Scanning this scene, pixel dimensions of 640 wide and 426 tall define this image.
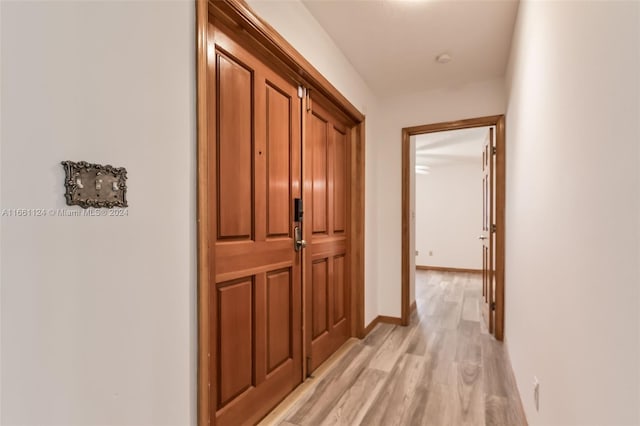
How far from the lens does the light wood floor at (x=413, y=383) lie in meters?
1.72

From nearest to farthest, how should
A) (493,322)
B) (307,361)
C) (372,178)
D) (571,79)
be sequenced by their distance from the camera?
(571,79) < (307,361) < (493,322) < (372,178)

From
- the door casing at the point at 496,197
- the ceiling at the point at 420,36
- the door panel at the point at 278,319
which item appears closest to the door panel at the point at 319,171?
the door panel at the point at 278,319

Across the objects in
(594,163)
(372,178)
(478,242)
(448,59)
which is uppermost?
(448,59)

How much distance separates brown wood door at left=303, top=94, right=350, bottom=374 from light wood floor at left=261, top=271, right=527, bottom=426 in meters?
0.22

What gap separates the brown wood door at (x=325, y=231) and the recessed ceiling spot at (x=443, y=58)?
91 centimetres

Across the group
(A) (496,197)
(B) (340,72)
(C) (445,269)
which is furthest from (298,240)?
(C) (445,269)

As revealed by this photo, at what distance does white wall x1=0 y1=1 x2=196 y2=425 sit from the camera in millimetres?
749

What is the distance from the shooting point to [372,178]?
3.19m

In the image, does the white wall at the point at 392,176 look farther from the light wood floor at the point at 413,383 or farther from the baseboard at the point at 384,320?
the light wood floor at the point at 413,383

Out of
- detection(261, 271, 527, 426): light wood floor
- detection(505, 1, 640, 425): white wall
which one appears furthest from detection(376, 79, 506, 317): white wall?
detection(505, 1, 640, 425): white wall

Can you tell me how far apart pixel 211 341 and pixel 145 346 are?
1.20 feet

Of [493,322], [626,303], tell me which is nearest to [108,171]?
[626,303]

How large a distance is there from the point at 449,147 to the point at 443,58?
295 cm

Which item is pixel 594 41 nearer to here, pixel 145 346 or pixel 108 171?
pixel 108 171
